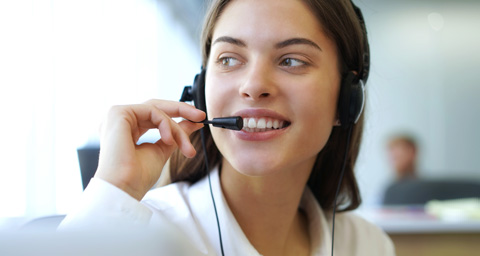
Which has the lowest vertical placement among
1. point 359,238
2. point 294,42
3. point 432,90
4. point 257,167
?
point 359,238

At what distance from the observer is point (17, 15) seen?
57.8 inches

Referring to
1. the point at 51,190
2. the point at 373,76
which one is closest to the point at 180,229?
the point at 51,190

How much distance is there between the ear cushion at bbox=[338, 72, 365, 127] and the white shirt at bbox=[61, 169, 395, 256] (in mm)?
351

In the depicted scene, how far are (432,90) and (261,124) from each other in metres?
A: 5.15

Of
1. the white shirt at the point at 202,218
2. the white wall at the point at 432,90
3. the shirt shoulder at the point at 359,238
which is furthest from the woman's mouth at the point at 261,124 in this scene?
the white wall at the point at 432,90

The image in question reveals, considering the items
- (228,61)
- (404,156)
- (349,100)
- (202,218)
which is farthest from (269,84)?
(404,156)

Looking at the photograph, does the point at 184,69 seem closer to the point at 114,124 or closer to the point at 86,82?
the point at 86,82

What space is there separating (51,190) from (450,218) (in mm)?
2345

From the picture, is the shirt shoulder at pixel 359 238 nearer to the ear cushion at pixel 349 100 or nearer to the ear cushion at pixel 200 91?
the ear cushion at pixel 349 100

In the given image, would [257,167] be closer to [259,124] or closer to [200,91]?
[259,124]

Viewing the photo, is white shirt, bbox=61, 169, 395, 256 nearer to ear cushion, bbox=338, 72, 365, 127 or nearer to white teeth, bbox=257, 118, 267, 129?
white teeth, bbox=257, 118, 267, 129

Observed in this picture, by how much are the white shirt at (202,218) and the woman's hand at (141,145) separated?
1.8 inches

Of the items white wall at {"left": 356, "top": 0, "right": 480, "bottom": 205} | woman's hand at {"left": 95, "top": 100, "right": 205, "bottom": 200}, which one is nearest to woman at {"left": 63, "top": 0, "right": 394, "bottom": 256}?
woman's hand at {"left": 95, "top": 100, "right": 205, "bottom": 200}

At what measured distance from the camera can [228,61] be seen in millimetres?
1097
